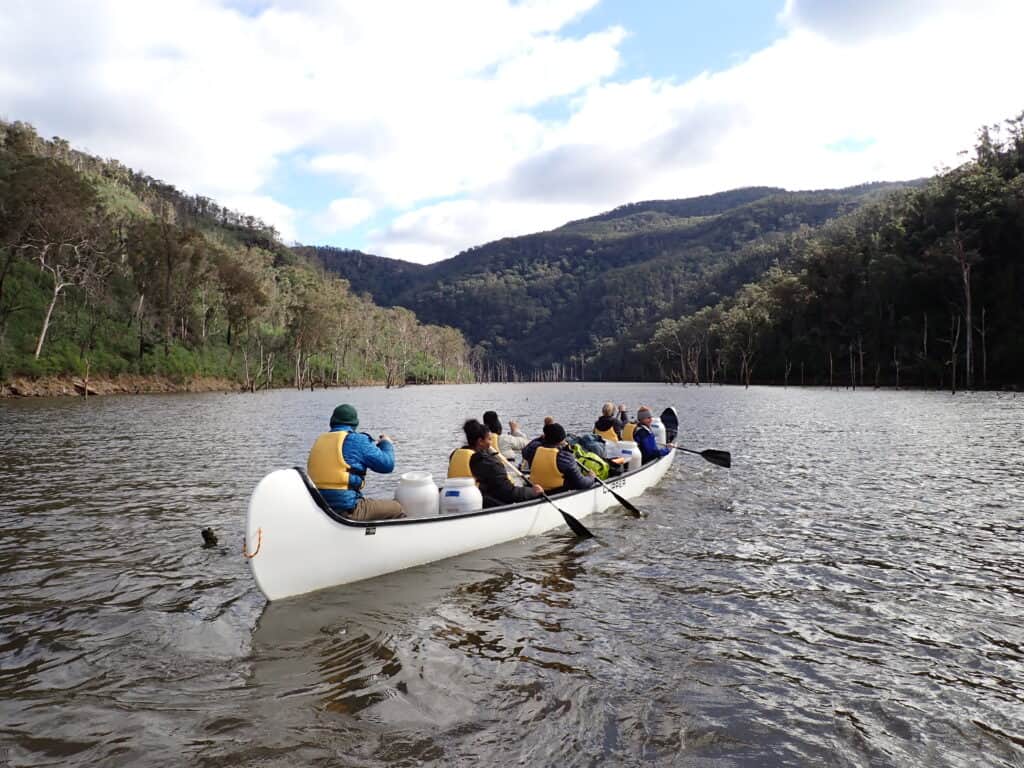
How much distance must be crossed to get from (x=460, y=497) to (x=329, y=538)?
2.52 meters

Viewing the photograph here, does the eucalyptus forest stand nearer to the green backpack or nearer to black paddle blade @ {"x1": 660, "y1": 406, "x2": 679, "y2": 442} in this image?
black paddle blade @ {"x1": 660, "y1": 406, "x2": 679, "y2": 442}

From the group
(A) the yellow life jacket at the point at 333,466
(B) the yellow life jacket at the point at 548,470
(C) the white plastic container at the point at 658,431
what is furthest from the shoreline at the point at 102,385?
(A) the yellow life jacket at the point at 333,466

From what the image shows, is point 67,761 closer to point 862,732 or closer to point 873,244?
point 862,732

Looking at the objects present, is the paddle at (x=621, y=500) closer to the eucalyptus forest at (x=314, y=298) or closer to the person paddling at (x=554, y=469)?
the person paddling at (x=554, y=469)

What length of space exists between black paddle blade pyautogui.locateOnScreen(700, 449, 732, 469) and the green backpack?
643 centimetres

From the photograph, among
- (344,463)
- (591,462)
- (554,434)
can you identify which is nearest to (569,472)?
(554,434)

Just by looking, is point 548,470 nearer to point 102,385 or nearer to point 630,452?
point 630,452

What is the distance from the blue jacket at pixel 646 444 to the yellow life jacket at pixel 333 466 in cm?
1015

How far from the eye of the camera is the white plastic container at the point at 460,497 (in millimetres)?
9906

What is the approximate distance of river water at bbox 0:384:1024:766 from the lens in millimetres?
4762

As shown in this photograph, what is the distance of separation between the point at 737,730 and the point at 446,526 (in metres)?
5.14

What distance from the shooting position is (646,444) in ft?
56.1

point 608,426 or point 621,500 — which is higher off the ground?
point 608,426

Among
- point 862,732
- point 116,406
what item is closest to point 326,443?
point 862,732
